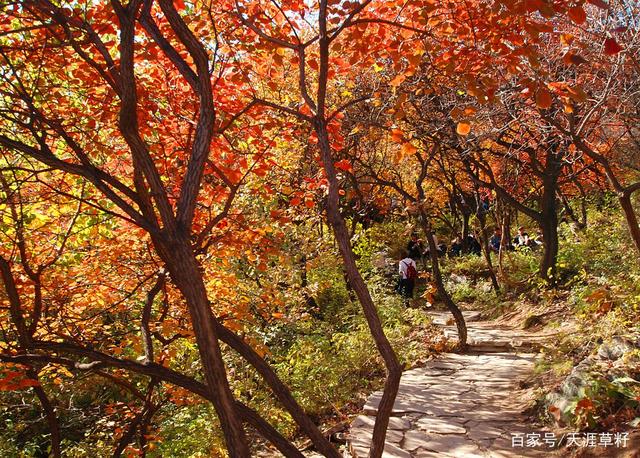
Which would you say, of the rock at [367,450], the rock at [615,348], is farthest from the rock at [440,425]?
the rock at [615,348]

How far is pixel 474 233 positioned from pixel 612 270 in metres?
13.9

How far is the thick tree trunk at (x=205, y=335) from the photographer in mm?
2428

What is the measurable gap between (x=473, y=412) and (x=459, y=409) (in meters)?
0.19

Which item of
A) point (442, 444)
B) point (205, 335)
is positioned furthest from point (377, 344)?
point (442, 444)

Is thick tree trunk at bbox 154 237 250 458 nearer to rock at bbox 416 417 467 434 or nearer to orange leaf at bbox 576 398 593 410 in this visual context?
orange leaf at bbox 576 398 593 410

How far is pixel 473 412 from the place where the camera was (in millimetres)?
6023

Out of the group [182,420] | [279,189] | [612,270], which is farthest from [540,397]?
[279,189]

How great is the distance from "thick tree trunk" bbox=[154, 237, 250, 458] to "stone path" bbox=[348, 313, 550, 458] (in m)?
2.94

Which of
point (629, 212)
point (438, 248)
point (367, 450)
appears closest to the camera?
point (367, 450)

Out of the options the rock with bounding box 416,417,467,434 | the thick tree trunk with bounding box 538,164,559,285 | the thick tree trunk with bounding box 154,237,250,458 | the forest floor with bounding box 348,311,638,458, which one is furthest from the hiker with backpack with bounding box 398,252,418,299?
the thick tree trunk with bounding box 154,237,250,458

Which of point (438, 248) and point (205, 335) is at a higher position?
point (438, 248)

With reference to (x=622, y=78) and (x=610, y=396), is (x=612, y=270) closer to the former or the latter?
(x=622, y=78)

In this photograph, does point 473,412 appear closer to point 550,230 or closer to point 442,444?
point 442,444

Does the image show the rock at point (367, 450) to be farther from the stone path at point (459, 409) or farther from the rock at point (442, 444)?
the rock at point (442, 444)
